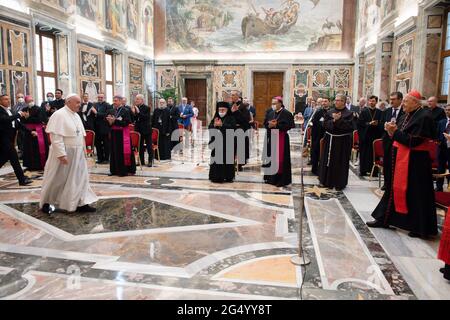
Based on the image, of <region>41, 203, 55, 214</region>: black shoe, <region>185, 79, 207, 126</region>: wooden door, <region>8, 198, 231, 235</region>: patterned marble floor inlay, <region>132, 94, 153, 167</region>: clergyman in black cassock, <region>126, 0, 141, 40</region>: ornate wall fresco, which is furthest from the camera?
<region>185, 79, 207, 126</region>: wooden door

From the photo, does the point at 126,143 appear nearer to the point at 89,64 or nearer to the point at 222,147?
the point at 222,147

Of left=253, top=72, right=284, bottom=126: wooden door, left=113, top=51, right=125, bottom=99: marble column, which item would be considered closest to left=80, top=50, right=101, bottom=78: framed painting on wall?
left=113, top=51, right=125, bottom=99: marble column

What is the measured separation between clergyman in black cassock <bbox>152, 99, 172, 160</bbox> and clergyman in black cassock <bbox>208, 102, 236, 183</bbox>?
2820mm

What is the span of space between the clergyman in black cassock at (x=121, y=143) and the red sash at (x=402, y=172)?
16.9 feet

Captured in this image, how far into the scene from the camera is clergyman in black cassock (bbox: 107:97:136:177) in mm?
7609

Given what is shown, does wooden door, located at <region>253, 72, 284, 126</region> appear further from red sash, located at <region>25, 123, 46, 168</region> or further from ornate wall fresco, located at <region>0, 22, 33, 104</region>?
red sash, located at <region>25, 123, 46, 168</region>

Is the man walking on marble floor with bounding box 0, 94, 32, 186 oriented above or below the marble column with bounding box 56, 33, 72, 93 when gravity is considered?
below

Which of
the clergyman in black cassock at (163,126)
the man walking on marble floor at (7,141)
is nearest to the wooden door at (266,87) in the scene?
the clergyman in black cassock at (163,126)

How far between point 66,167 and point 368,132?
5.93 m

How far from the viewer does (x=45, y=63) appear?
11328 mm

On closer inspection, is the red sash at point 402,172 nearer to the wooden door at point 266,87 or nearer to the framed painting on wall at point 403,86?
the framed painting on wall at point 403,86

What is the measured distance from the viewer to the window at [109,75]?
49.5ft
